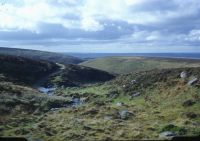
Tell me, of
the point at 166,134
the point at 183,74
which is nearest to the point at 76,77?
the point at 183,74

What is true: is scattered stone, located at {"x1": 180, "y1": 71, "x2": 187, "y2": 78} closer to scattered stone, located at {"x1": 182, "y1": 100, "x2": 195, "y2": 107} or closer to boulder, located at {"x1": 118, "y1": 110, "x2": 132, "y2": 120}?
scattered stone, located at {"x1": 182, "y1": 100, "x2": 195, "y2": 107}

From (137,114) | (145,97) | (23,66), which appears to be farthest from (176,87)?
(23,66)

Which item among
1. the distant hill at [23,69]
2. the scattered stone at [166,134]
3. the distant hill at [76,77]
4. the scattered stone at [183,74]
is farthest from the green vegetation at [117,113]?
the distant hill at [23,69]

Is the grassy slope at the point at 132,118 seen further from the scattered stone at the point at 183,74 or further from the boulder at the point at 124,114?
the scattered stone at the point at 183,74

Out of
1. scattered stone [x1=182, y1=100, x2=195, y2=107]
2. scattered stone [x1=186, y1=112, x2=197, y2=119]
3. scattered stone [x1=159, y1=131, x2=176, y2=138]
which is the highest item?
scattered stone [x1=182, y1=100, x2=195, y2=107]

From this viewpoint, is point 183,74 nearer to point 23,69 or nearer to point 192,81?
point 192,81

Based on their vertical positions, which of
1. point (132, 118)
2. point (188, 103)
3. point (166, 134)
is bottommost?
point (132, 118)

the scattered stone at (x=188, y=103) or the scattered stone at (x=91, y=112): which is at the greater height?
the scattered stone at (x=188, y=103)

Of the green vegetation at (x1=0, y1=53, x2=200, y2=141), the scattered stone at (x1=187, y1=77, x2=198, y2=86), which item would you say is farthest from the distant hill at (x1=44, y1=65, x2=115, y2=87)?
the scattered stone at (x1=187, y1=77, x2=198, y2=86)
